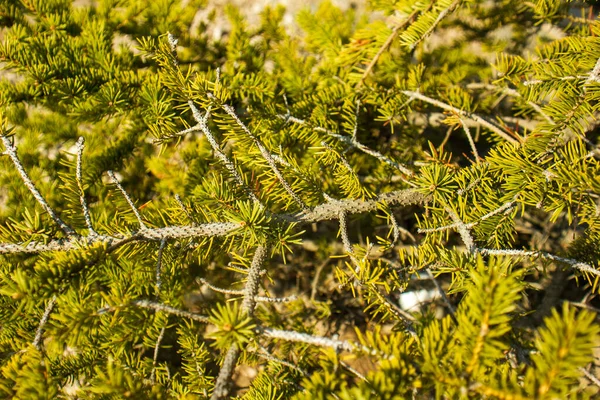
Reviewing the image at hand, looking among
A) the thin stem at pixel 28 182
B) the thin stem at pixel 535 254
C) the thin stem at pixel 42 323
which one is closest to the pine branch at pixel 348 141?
the thin stem at pixel 535 254

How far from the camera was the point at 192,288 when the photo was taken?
5.57ft

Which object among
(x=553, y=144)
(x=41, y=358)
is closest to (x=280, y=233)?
(x=41, y=358)

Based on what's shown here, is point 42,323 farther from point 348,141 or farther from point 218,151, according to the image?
point 348,141

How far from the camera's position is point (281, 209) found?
1318 mm

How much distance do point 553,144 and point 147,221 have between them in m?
1.12

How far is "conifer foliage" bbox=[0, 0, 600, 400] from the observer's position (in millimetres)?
740

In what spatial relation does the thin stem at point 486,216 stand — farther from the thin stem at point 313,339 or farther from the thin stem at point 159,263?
the thin stem at point 159,263

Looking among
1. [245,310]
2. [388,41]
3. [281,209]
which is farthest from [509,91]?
[245,310]

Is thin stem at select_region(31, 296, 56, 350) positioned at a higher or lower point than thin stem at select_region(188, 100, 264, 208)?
lower

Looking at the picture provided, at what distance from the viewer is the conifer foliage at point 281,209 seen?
2.43 feet

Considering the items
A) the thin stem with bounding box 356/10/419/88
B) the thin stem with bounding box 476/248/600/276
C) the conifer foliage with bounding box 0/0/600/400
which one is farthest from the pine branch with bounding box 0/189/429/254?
the thin stem with bounding box 356/10/419/88

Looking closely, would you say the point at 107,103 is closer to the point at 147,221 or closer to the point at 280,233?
the point at 147,221

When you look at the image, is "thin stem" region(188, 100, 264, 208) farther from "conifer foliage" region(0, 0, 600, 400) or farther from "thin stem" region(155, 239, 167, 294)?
"thin stem" region(155, 239, 167, 294)

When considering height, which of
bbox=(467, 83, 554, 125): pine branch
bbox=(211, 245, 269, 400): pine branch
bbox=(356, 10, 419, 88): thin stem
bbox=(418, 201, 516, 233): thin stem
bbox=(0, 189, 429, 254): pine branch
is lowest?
bbox=(211, 245, 269, 400): pine branch
